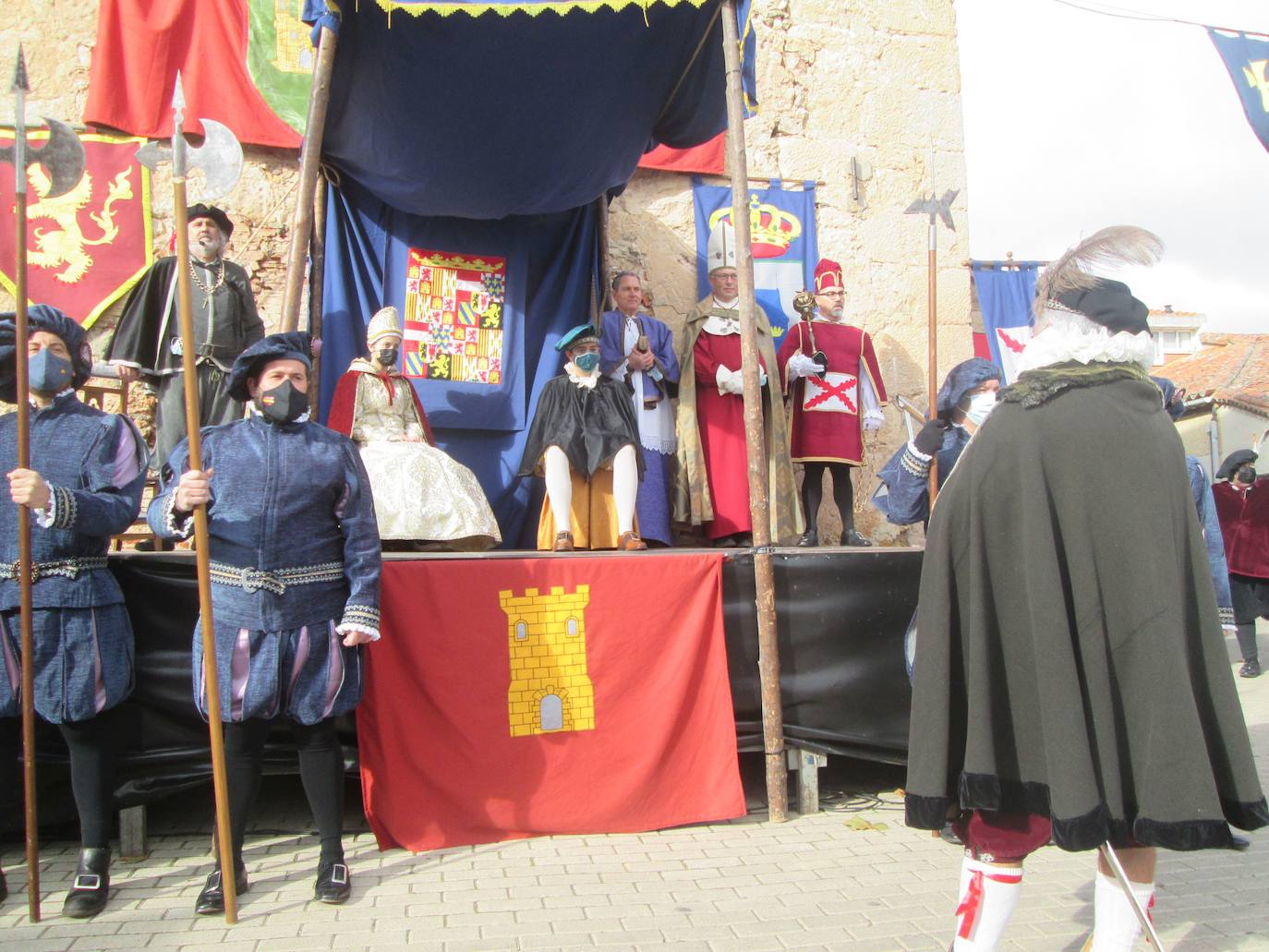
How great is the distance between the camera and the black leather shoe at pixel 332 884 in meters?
3.06

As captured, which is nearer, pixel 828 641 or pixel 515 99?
pixel 828 641

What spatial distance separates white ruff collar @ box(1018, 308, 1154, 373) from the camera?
2209 mm

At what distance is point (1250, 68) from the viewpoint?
6984 mm

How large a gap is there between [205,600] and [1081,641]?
234cm

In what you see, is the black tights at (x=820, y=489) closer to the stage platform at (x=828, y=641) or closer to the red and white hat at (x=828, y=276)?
the red and white hat at (x=828, y=276)

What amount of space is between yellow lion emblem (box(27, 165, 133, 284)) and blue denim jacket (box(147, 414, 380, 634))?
3.10 metres

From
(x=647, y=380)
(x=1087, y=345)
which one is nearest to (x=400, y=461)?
(x=647, y=380)

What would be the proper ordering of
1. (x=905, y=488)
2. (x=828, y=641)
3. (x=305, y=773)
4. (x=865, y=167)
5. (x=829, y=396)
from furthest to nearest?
(x=865, y=167) < (x=829, y=396) < (x=828, y=641) < (x=905, y=488) < (x=305, y=773)

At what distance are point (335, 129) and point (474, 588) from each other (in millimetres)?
2543

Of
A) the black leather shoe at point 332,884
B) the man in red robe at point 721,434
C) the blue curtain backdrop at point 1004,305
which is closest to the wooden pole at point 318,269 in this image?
the man in red robe at point 721,434

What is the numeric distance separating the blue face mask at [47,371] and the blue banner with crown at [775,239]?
4601mm

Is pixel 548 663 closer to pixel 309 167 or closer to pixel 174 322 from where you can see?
pixel 309 167

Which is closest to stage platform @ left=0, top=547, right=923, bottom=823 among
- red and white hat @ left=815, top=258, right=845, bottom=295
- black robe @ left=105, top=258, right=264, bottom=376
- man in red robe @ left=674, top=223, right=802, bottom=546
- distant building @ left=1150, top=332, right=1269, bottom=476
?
black robe @ left=105, top=258, right=264, bottom=376

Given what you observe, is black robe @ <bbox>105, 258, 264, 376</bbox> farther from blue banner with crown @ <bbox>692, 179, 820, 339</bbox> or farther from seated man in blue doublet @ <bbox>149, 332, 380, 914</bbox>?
blue banner with crown @ <bbox>692, 179, 820, 339</bbox>
